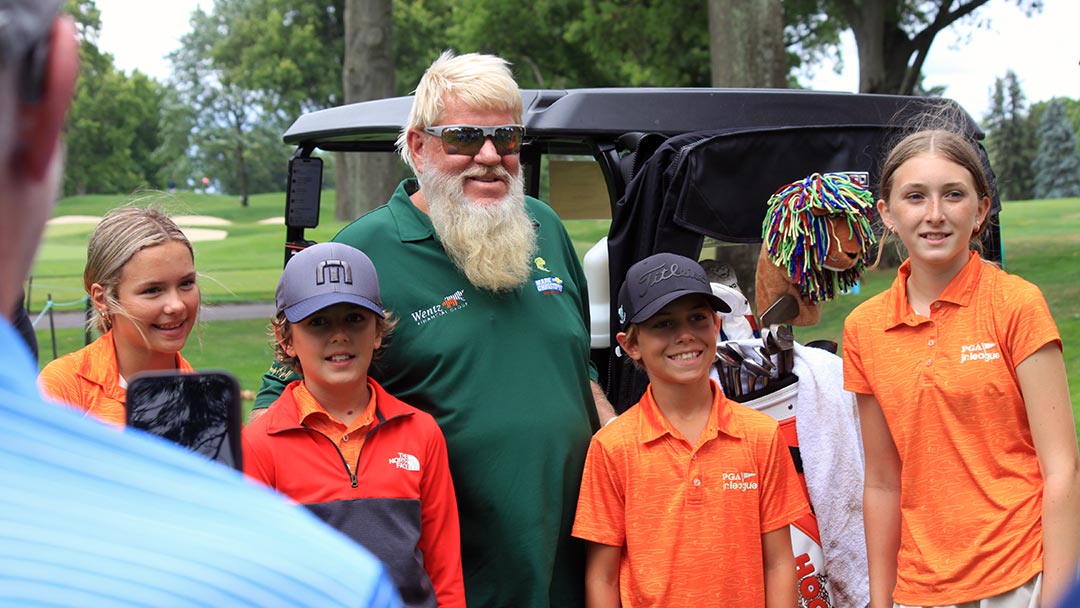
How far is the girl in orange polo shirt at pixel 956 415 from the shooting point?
288 centimetres

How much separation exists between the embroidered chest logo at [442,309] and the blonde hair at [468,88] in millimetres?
549

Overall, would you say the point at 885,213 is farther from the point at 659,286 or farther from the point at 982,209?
the point at 659,286

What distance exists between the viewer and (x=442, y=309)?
3.35 m

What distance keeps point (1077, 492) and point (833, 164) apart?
71.2 inches

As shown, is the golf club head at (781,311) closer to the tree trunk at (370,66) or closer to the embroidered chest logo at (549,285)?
the embroidered chest logo at (549,285)

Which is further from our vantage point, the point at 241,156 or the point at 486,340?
the point at 241,156

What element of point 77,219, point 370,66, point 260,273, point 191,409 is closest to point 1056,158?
point 77,219

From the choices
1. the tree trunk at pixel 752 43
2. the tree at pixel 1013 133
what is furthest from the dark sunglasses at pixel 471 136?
the tree at pixel 1013 133

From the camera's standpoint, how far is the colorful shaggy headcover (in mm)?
3711

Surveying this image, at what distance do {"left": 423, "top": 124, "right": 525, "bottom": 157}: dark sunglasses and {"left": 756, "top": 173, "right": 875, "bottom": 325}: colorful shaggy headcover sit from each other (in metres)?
0.97

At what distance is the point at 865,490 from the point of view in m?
3.29

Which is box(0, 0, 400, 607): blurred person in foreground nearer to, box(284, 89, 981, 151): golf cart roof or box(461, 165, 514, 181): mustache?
box(461, 165, 514, 181): mustache

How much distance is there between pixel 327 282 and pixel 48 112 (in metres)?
2.42

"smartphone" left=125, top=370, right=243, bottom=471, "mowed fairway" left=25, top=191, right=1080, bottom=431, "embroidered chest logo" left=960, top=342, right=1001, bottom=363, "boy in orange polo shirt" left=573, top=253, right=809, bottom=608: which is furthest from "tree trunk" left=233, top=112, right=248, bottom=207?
"smartphone" left=125, top=370, right=243, bottom=471
